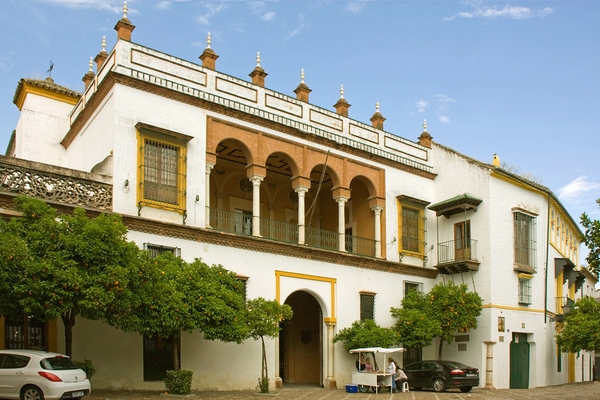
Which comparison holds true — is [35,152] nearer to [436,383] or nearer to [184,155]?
[184,155]

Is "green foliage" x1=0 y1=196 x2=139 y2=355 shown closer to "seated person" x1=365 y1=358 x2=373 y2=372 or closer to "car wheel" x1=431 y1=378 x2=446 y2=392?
"seated person" x1=365 y1=358 x2=373 y2=372

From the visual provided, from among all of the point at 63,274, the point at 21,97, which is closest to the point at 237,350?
the point at 63,274

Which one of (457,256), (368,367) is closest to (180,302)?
(368,367)

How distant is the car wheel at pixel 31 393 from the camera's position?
1451 centimetres

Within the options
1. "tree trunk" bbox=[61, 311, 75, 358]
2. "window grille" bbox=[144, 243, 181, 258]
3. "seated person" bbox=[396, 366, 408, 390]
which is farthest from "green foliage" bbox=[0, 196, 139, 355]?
"seated person" bbox=[396, 366, 408, 390]

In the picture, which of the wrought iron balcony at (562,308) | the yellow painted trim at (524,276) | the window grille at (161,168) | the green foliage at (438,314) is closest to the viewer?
the window grille at (161,168)

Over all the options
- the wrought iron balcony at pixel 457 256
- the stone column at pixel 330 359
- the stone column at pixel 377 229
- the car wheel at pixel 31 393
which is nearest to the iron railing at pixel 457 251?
the wrought iron balcony at pixel 457 256

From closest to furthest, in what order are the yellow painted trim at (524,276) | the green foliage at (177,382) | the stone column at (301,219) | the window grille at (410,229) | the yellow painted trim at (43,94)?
the green foliage at (177,382) < the stone column at (301,219) < the yellow painted trim at (43,94) < the window grille at (410,229) < the yellow painted trim at (524,276)

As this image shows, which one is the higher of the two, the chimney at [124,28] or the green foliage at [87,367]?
the chimney at [124,28]

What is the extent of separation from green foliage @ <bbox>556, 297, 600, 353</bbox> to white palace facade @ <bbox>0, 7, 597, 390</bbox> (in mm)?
1031

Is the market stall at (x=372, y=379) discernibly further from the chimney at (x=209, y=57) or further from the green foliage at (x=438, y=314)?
the chimney at (x=209, y=57)

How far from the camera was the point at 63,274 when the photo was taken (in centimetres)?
1454

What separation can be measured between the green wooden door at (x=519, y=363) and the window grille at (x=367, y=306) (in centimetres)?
599

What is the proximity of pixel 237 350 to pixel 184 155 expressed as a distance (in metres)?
6.10
